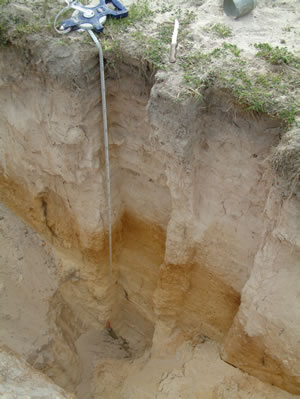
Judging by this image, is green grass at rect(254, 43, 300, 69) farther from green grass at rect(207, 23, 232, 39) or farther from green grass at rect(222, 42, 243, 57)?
green grass at rect(207, 23, 232, 39)

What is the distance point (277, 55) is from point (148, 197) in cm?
179

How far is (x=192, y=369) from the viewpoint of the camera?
169 inches

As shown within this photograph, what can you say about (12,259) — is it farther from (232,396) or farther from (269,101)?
(269,101)

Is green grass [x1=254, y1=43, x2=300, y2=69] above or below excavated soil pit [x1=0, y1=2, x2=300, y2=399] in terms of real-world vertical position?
above

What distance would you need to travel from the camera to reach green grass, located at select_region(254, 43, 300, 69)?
10.5 ft

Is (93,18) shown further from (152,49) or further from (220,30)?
(220,30)

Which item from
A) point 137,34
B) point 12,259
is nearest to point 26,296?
point 12,259

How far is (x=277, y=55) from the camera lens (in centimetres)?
323

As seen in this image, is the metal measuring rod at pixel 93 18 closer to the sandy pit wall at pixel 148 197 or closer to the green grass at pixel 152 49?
the sandy pit wall at pixel 148 197

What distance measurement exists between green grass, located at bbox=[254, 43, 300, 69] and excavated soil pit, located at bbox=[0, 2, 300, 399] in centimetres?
57

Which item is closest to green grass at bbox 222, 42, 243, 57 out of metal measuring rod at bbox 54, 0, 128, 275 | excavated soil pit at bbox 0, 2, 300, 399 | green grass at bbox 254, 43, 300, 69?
green grass at bbox 254, 43, 300, 69

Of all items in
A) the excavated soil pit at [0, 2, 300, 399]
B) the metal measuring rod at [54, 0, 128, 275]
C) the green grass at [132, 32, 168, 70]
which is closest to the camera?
the excavated soil pit at [0, 2, 300, 399]

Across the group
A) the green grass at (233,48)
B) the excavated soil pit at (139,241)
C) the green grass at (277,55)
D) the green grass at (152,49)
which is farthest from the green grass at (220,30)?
the excavated soil pit at (139,241)

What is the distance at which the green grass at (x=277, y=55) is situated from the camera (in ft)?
10.5
